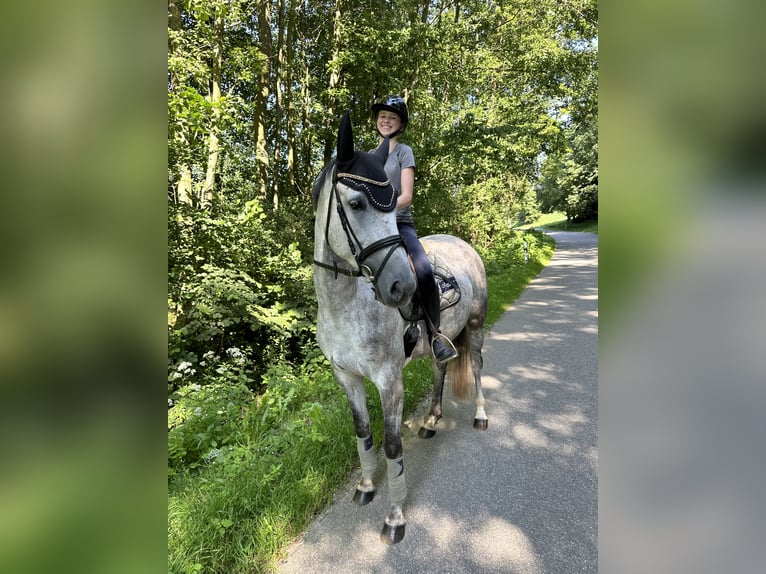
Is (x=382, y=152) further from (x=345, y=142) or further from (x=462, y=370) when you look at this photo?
(x=462, y=370)

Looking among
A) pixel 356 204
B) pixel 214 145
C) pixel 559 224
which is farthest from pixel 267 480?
pixel 559 224

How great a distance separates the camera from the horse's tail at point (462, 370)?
3.97 metres

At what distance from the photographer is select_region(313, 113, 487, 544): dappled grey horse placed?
2.02 m

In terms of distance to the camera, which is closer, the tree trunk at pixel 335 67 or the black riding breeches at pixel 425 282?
the black riding breeches at pixel 425 282

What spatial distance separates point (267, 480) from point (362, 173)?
7.14 feet

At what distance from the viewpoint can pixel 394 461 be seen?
103 inches

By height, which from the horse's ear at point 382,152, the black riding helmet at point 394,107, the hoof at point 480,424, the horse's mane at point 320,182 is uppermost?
the black riding helmet at point 394,107

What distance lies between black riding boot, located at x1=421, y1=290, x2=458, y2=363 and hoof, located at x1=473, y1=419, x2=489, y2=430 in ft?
3.64

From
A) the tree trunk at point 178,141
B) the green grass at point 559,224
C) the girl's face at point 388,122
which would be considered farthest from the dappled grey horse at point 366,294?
the green grass at point 559,224

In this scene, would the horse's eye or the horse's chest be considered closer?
the horse's eye

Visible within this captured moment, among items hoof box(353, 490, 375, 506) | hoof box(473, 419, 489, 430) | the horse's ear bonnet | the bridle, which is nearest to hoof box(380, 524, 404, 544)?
hoof box(353, 490, 375, 506)

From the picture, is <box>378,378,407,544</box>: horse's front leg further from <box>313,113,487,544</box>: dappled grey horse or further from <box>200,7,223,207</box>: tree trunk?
<box>200,7,223,207</box>: tree trunk

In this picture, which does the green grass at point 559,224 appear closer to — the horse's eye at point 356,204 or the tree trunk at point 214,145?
the tree trunk at point 214,145
